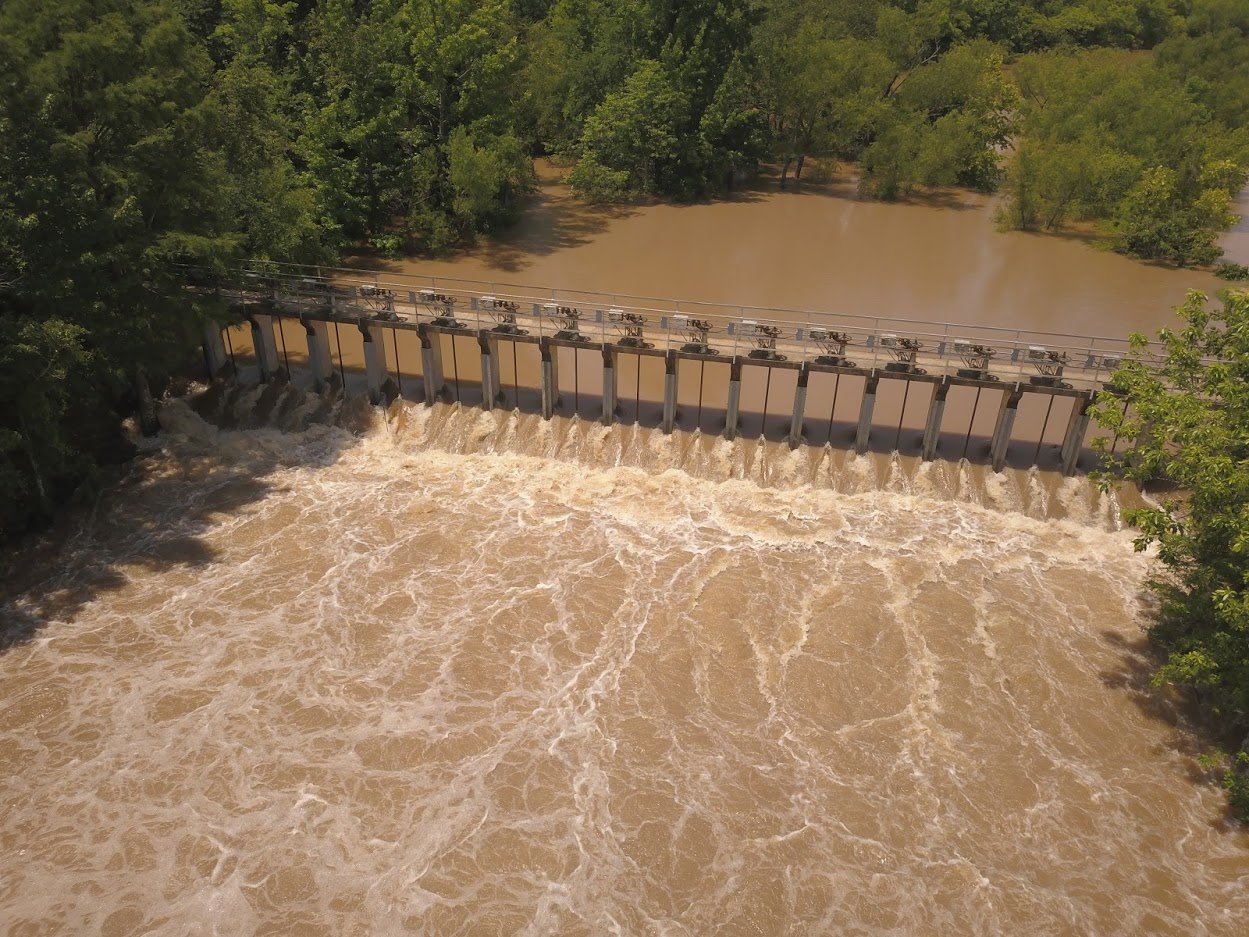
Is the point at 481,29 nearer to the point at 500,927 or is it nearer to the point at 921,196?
the point at 921,196

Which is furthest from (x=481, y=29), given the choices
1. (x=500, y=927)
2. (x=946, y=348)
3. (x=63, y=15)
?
(x=500, y=927)

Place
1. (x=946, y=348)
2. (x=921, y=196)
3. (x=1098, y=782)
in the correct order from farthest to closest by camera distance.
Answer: (x=921, y=196), (x=946, y=348), (x=1098, y=782)

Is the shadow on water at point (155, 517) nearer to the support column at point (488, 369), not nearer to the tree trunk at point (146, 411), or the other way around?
the tree trunk at point (146, 411)

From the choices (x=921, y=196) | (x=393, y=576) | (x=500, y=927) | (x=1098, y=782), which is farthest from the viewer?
(x=921, y=196)

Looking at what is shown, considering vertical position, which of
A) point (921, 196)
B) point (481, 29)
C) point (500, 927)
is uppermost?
point (481, 29)

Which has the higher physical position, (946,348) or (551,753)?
(946,348)

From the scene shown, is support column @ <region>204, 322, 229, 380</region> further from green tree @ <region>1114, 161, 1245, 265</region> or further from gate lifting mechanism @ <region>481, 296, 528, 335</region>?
green tree @ <region>1114, 161, 1245, 265</region>

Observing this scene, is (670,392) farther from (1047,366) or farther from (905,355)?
(1047,366)

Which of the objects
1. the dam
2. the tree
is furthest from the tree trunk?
the tree

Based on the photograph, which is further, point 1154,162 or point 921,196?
point 921,196
